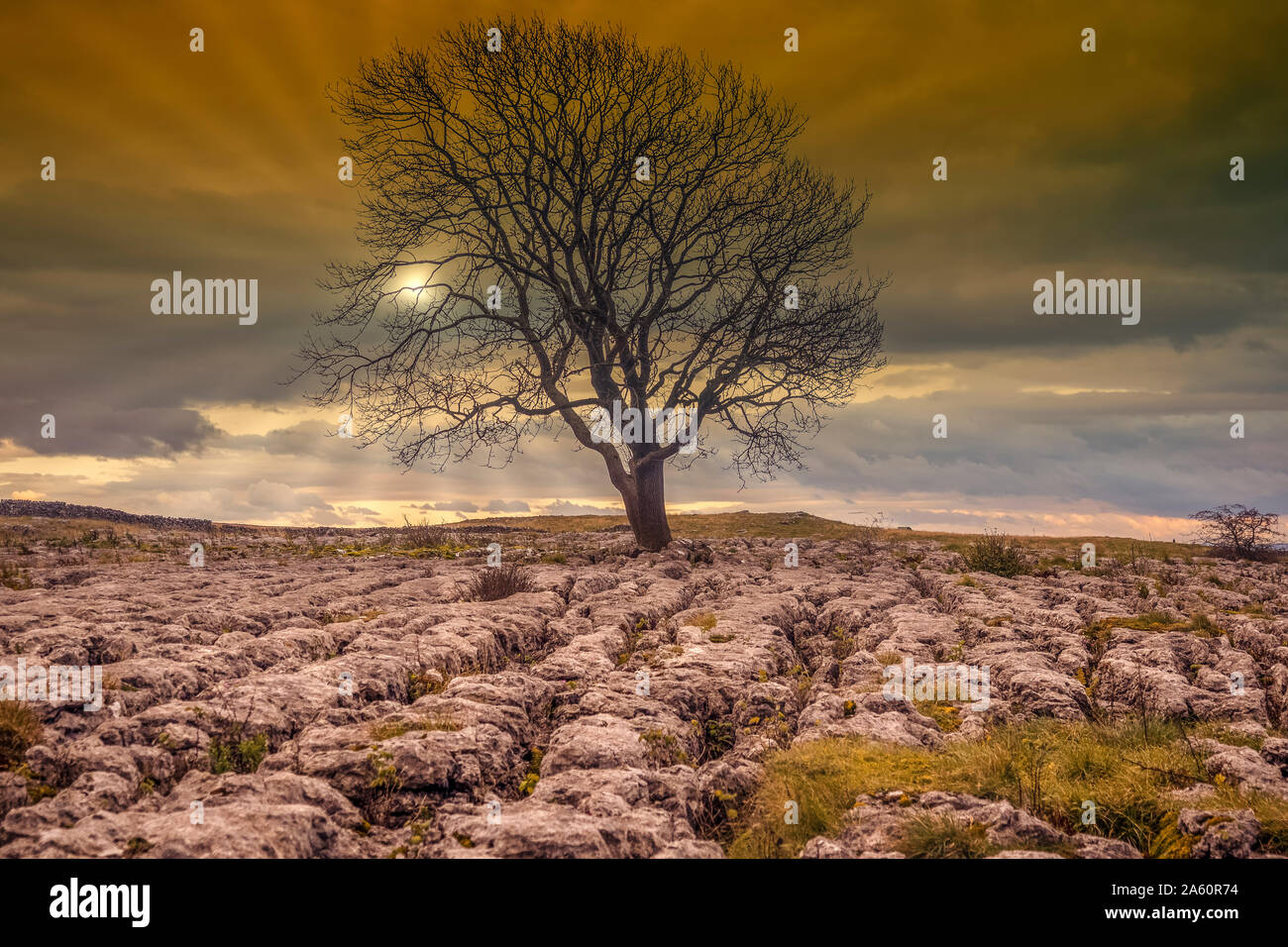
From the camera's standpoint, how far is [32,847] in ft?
14.3

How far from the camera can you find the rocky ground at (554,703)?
493cm

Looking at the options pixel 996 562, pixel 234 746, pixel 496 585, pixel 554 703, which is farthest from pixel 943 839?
pixel 996 562

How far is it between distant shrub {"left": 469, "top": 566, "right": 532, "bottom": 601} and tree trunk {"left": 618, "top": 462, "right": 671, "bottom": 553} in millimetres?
7432

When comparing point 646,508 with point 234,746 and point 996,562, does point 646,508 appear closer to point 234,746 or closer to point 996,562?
point 996,562

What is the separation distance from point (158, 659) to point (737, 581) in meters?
9.87

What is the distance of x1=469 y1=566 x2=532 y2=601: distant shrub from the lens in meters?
12.7


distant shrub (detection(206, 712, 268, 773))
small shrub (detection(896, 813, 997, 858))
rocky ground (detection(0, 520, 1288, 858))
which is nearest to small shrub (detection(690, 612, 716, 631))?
rocky ground (detection(0, 520, 1288, 858))

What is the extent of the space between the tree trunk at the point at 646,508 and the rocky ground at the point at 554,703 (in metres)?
6.92

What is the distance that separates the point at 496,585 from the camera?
42.7 feet

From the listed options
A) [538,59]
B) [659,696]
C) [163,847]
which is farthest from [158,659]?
[538,59]

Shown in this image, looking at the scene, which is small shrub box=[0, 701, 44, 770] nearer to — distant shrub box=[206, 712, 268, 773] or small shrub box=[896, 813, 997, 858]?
distant shrub box=[206, 712, 268, 773]

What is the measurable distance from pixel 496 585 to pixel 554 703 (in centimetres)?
571

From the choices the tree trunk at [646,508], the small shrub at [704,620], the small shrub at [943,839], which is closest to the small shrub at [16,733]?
the small shrub at [943,839]
